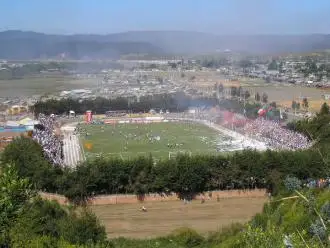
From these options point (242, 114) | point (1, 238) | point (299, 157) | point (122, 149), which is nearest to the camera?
point (1, 238)

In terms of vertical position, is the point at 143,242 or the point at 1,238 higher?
the point at 1,238

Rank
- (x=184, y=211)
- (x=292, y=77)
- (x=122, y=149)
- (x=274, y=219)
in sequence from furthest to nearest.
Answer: (x=292, y=77) → (x=122, y=149) → (x=184, y=211) → (x=274, y=219)

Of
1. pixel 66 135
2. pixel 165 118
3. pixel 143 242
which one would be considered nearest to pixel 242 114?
pixel 165 118

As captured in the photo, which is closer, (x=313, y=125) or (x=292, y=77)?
(x=313, y=125)

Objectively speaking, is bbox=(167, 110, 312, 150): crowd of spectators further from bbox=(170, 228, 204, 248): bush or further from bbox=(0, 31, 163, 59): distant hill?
bbox=(0, 31, 163, 59): distant hill

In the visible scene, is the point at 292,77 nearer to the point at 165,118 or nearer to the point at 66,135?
the point at 165,118

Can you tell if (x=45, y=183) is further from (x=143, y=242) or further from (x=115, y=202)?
(x=143, y=242)

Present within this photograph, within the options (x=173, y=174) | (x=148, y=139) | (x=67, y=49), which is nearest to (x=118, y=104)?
(x=148, y=139)
